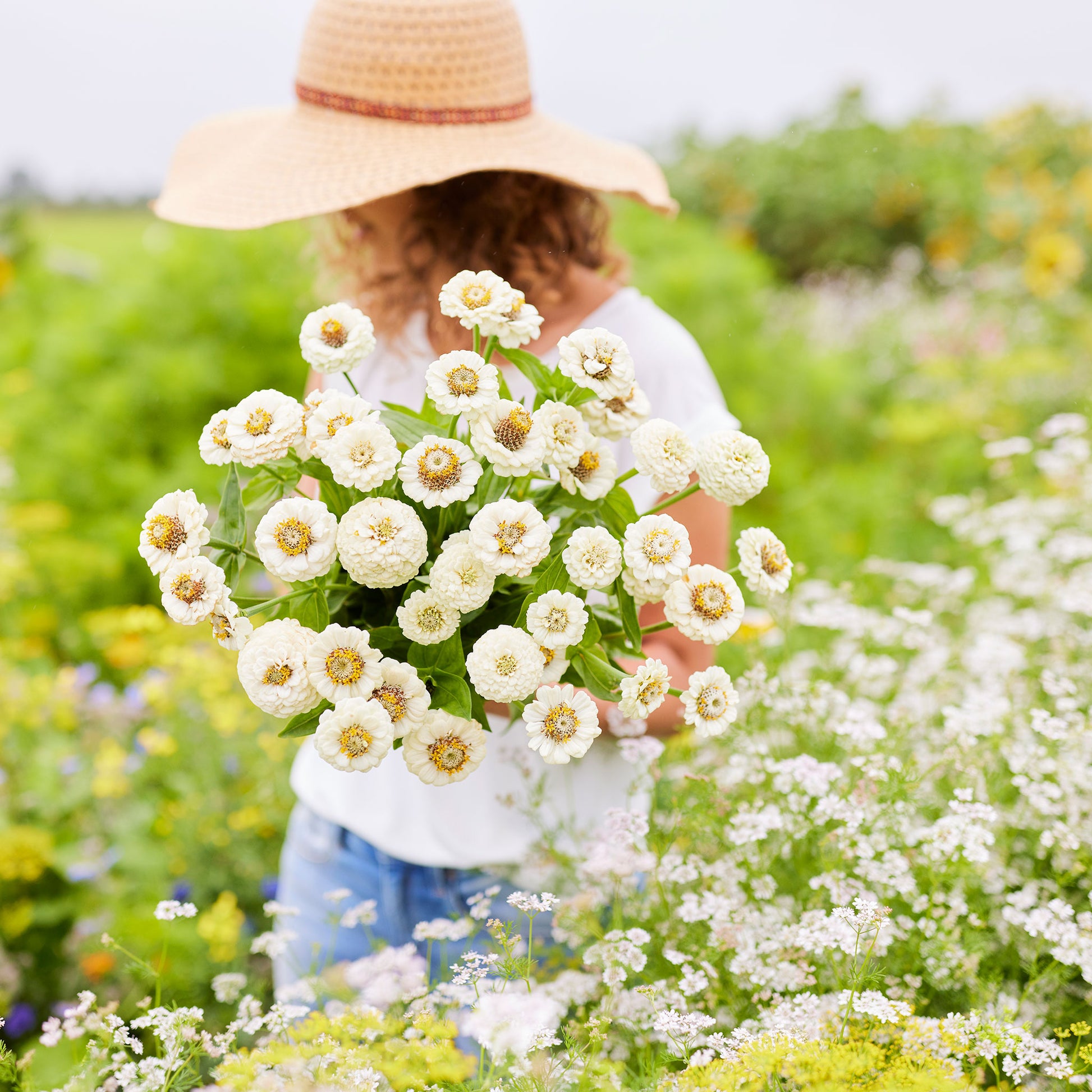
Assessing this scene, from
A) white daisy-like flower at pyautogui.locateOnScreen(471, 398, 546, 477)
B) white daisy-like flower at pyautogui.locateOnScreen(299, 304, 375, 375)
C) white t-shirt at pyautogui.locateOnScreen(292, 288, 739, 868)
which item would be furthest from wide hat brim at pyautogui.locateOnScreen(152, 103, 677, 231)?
white daisy-like flower at pyautogui.locateOnScreen(471, 398, 546, 477)

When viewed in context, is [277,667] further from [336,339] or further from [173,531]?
[336,339]

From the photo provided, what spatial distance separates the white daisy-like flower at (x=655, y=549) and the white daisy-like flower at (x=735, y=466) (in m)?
0.06

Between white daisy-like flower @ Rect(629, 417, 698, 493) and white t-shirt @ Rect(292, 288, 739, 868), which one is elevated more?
white daisy-like flower @ Rect(629, 417, 698, 493)

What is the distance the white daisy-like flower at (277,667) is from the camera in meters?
→ 0.66

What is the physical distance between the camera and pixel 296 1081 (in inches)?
30.2

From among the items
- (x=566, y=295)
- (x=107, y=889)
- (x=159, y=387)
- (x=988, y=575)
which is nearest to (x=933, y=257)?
(x=988, y=575)

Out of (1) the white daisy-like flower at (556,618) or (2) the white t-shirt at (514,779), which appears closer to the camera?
(1) the white daisy-like flower at (556,618)

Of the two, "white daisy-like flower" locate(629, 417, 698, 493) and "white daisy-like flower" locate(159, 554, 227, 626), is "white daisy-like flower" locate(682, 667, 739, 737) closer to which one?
"white daisy-like flower" locate(629, 417, 698, 493)

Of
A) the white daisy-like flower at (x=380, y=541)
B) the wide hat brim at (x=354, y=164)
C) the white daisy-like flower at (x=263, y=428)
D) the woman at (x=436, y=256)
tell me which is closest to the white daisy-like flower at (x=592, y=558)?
the white daisy-like flower at (x=380, y=541)

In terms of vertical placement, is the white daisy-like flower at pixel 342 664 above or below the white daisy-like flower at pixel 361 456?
below

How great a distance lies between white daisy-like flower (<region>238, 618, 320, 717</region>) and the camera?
663 millimetres

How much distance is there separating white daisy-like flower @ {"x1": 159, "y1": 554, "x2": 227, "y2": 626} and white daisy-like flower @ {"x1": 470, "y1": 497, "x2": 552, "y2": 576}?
0.19 metres

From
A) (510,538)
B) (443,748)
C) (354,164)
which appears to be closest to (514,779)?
(443,748)

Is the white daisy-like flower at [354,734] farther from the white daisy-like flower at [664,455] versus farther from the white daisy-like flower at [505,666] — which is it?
the white daisy-like flower at [664,455]
